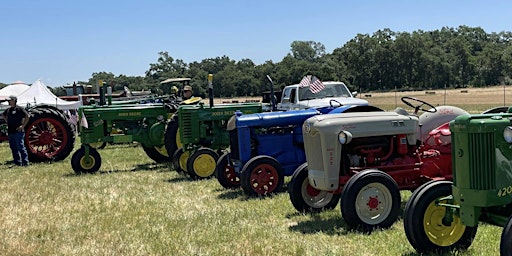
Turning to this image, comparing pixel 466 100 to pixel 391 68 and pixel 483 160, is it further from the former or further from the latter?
pixel 391 68

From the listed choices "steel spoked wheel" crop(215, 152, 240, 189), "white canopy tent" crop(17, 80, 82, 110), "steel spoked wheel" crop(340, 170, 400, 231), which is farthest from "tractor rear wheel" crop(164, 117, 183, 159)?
"white canopy tent" crop(17, 80, 82, 110)

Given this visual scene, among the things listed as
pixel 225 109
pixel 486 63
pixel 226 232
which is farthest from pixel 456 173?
pixel 486 63

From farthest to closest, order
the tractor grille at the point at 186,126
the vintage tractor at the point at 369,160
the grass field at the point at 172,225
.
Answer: the tractor grille at the point at 186,126 → the vintage tractor at the point at 369,160 → the grass field at the point at 172,225

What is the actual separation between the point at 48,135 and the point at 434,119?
9583 millimetres

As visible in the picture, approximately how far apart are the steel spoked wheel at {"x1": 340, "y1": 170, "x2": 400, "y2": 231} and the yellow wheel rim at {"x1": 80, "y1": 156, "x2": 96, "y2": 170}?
728 centimetres

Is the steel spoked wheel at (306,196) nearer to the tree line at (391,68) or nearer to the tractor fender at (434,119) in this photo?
the tractor fender at (434,119)

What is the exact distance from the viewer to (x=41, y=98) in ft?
74.2

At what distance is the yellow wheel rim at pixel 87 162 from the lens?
11.3 metres

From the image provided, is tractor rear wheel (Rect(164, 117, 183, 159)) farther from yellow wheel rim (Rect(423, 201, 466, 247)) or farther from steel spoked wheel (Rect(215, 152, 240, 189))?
yellow wheel rim (Rect(423, 201, 466, 247))

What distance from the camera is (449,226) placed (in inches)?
177

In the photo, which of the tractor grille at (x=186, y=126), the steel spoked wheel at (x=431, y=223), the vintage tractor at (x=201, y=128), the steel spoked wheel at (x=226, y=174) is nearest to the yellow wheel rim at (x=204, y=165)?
the vintage tractor at (x=201, y=128)

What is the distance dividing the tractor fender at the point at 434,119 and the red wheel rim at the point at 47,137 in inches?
359

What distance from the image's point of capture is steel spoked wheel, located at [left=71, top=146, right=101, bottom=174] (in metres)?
11.3

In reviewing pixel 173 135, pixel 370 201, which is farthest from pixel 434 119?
pixel 173 135
